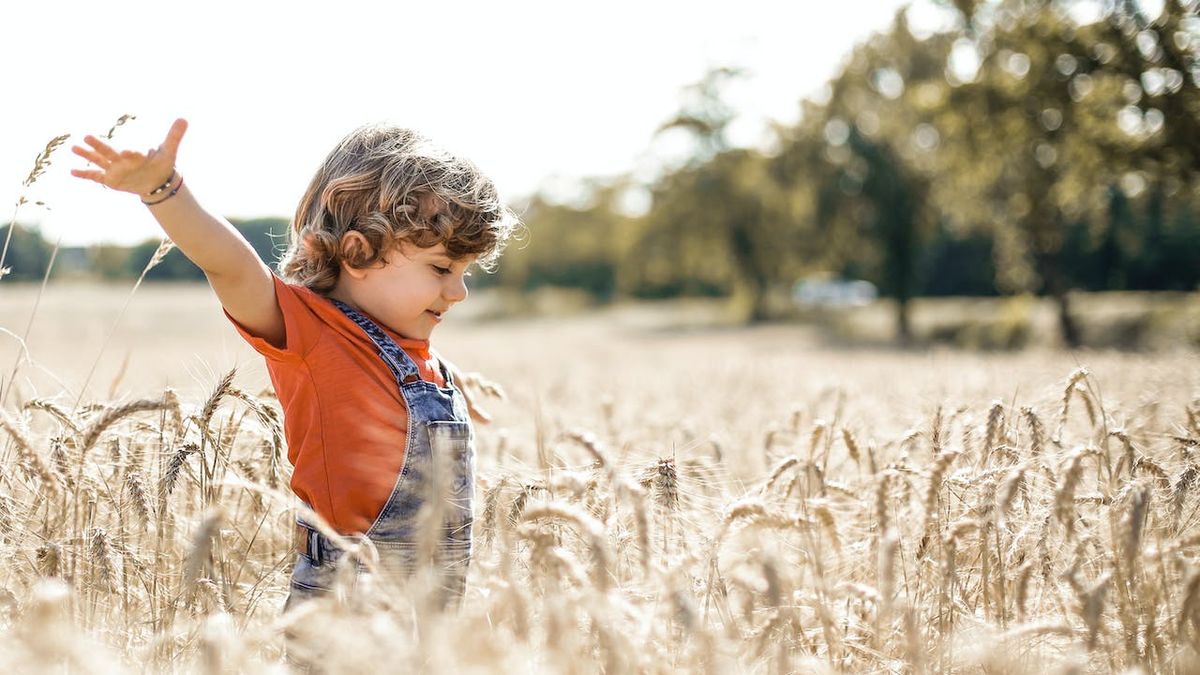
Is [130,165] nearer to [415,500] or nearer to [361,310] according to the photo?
[361,310]

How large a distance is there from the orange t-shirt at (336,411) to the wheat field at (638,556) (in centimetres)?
13

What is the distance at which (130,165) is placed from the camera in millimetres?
1979

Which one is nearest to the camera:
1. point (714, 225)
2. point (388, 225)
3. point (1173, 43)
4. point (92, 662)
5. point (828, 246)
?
point (92, 662)

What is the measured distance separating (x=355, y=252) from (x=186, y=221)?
0.50m

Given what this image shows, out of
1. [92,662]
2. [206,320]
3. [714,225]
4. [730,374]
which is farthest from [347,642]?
[714,225]

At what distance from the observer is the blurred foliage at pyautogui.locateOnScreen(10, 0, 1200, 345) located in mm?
13172

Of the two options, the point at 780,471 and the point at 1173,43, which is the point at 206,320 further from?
the point at 780,471

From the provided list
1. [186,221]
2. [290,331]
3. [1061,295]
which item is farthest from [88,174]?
[1061,295]

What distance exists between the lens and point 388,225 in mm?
2396

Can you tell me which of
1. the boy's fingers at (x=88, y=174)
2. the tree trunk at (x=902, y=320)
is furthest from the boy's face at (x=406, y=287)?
the tree trunk at (x=902, y=320)

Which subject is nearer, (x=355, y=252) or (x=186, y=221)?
(x=186, y=221)

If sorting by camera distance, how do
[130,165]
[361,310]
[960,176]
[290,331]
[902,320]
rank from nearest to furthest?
1. [130,165]
2. [290,331]
3. [361,310]
4. [960,176]
5. [902,320]

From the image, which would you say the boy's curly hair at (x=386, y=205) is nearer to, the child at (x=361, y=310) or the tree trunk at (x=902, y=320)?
the child at (x=361, y=310)

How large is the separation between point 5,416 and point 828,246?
29.4m
